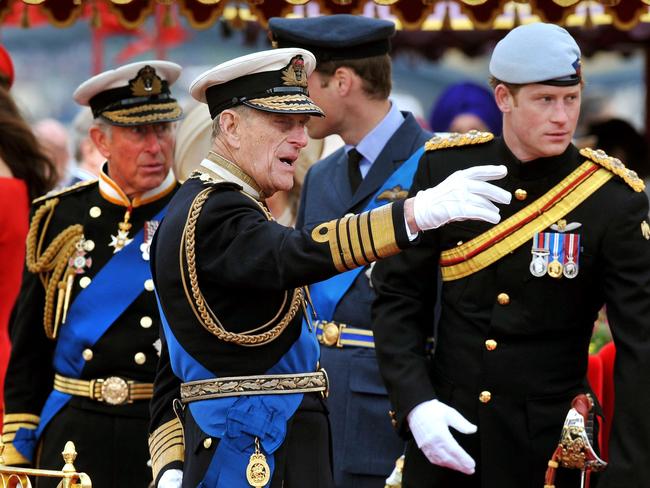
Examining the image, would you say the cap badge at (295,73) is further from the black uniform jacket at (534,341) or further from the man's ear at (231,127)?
the black uniform jacket at (534,341)

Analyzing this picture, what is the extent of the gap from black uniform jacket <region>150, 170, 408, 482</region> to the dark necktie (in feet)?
4.72

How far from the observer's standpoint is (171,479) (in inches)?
157

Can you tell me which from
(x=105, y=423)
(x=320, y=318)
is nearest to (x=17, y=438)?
(x=105, y=423)

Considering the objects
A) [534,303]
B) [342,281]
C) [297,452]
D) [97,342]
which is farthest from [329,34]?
[297,452]

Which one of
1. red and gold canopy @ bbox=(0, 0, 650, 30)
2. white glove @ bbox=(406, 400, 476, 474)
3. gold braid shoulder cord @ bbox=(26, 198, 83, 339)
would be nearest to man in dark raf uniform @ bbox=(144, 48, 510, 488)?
white glove @ bbox=(406, 400, 476, 474)

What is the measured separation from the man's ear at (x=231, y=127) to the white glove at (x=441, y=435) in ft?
3.02

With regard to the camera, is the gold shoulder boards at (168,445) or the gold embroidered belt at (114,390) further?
the gold embroidered belt at (114,390)

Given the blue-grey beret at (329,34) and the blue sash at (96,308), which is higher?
the blue-grey beret at (329,34)

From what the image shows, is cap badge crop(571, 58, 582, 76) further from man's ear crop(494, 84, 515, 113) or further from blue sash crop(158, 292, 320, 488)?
blue sash crop(158, 292, 320, 488)

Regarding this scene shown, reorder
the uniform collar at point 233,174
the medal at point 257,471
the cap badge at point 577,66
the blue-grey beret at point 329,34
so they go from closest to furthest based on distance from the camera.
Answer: the medal at point 257,471 < the uniform collar at point 233,174 < the cap badge at point 577,66 < the blue-grey beret at point 329,34

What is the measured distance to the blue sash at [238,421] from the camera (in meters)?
3.74

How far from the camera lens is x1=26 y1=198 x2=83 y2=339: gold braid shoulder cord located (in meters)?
5.18

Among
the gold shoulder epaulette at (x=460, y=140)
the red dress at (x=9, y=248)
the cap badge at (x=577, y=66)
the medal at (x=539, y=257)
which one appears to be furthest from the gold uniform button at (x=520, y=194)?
the red dress at (x=9, y=248)

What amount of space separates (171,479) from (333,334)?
4.06 feet
